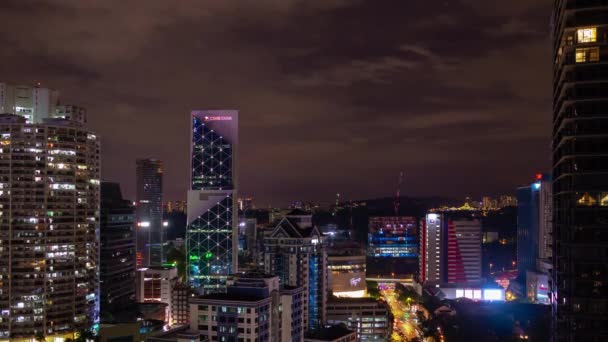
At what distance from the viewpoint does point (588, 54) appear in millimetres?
21453

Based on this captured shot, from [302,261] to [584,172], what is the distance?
1287 inches

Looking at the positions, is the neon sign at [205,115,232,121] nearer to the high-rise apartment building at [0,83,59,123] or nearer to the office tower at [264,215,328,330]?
the office tower at [264,215,328,330]

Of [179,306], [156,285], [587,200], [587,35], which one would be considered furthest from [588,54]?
[156,285]

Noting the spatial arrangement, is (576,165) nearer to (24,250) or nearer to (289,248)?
(289,248)

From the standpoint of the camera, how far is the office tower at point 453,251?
3305 inches

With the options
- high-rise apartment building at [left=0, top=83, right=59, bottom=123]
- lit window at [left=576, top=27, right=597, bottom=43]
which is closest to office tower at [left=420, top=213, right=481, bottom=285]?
high-rise apartment building at [left=0, top=83, right=59, bottom=123]

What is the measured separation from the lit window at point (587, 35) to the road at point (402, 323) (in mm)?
37542

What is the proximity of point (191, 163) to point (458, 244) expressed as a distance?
3708 cm

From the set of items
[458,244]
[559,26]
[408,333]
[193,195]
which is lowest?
[408,333]

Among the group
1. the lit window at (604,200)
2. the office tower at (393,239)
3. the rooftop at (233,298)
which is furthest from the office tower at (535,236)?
the lit window at (604,200)

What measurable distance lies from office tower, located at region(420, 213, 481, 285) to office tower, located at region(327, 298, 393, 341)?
2754 cm

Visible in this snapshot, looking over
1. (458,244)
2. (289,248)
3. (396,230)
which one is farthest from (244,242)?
(289,248)

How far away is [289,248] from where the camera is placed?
2057 inches

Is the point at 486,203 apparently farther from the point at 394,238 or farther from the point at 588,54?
the point at 588,54
